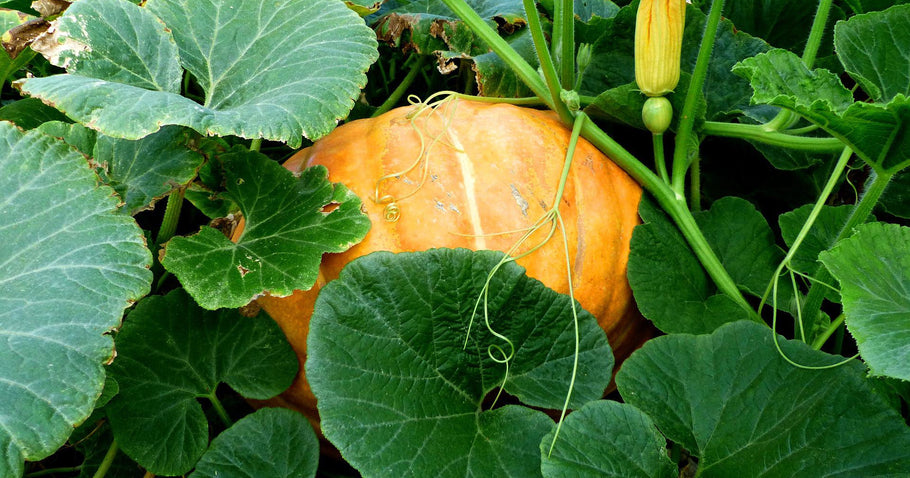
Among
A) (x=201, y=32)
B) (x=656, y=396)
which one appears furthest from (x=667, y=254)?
(x=201, y=32)

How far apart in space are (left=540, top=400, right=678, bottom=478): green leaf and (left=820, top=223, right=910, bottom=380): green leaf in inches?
9.5

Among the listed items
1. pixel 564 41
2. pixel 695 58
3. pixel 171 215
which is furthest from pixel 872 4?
pixel 171 215

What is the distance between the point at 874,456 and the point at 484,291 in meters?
0.47

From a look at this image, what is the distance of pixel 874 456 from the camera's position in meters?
0.88

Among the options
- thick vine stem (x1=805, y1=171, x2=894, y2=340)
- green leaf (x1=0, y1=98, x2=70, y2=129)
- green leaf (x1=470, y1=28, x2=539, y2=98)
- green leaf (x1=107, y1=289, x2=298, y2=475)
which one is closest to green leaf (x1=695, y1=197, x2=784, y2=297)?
thick vine stem (x1=805, y1=171, x2=894, y2=340)

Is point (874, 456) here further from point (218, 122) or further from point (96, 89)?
point (96, 89)

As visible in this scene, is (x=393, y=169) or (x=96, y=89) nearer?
(x=96, y=89)

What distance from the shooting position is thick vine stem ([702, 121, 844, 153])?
1219 mm

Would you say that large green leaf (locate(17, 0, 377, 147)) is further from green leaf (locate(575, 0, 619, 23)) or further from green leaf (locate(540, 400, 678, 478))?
green leaf (locate(575, 0, 619, 23))

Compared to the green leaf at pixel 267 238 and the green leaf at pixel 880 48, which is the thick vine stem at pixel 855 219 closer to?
the green leaf at pixel 880 48

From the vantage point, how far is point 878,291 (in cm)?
90

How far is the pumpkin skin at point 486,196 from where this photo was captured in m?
1.11

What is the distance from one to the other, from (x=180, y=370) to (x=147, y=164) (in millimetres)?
289

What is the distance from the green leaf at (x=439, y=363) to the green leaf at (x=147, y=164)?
11.5 inches
